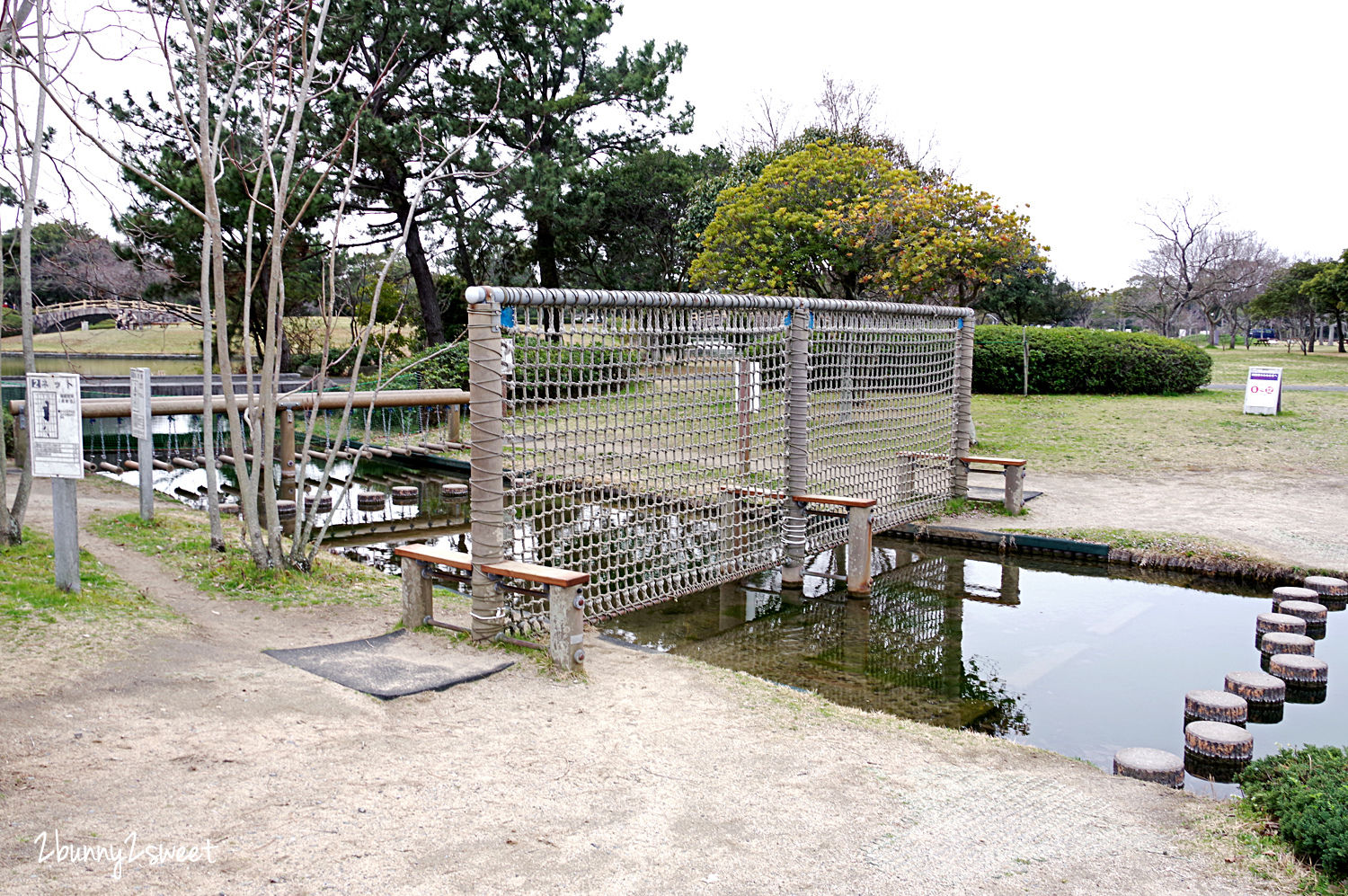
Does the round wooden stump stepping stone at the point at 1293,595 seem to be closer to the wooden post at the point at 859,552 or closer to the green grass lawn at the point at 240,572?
the wooden post at the point at 859,552

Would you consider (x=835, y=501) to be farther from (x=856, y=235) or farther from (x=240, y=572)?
(x=856, y=235)

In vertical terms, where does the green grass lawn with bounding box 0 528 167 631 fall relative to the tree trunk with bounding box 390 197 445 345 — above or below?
below

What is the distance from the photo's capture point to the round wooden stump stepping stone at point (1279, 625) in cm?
550

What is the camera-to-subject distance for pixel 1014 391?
60.2 feet

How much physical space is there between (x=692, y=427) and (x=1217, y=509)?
5514mm

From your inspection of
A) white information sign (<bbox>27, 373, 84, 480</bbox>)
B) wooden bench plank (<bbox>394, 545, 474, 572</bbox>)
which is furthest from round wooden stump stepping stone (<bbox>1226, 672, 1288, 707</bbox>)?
white information sign (<bbox>27, 373, 84, 480</bbox>)

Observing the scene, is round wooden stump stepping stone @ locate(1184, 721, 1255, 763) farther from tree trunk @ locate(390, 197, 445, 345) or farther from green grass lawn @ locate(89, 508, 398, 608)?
tree trunk @ locate(390, 197, 445, 345)

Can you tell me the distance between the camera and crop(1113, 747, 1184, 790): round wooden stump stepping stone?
12.2ft

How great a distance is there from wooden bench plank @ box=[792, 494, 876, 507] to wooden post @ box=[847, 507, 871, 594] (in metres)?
0.05

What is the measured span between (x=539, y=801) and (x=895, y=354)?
19.2ft

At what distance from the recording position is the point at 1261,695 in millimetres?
4621

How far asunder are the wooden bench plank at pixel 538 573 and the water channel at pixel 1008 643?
0.99 meters

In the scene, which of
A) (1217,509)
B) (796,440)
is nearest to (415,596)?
(796,440)

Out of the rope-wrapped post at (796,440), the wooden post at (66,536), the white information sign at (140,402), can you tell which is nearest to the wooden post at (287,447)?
the white information sign at (140,402)
